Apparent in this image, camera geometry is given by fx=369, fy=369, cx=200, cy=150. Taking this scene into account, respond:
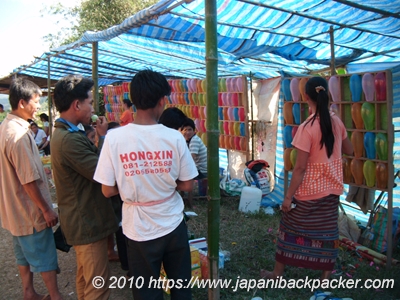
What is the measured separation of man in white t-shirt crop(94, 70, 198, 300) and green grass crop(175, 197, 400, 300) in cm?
123

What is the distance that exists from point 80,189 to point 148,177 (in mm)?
641

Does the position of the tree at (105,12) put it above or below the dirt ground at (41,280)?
above

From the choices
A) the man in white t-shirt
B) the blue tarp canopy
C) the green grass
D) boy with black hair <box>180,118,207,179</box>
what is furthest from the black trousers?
boy with black hair <box>180,118,207,179</box>

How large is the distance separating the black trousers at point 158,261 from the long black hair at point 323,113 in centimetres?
140

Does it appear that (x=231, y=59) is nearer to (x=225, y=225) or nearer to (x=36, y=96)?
(x=225, y=225)

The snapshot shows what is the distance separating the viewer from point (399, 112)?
447 centimetres

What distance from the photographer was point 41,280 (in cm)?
347

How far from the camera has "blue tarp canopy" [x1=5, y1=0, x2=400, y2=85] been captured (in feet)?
12.4

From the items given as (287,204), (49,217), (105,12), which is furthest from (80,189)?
(105,12)

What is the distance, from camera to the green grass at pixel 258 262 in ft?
10.1

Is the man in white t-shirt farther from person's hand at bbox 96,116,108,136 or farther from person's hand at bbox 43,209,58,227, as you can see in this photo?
person's hand at bbox 96,116,108,136

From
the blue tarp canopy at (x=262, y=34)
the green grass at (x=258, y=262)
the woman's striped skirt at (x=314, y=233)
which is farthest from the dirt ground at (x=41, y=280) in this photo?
the blue tarp canopy at (x=262, y=34)

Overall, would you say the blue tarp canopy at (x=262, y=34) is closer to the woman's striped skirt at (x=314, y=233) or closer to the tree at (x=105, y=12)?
the woman's striped skirt at (x=314, y=233)

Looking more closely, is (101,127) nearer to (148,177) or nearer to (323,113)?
(148,177)
